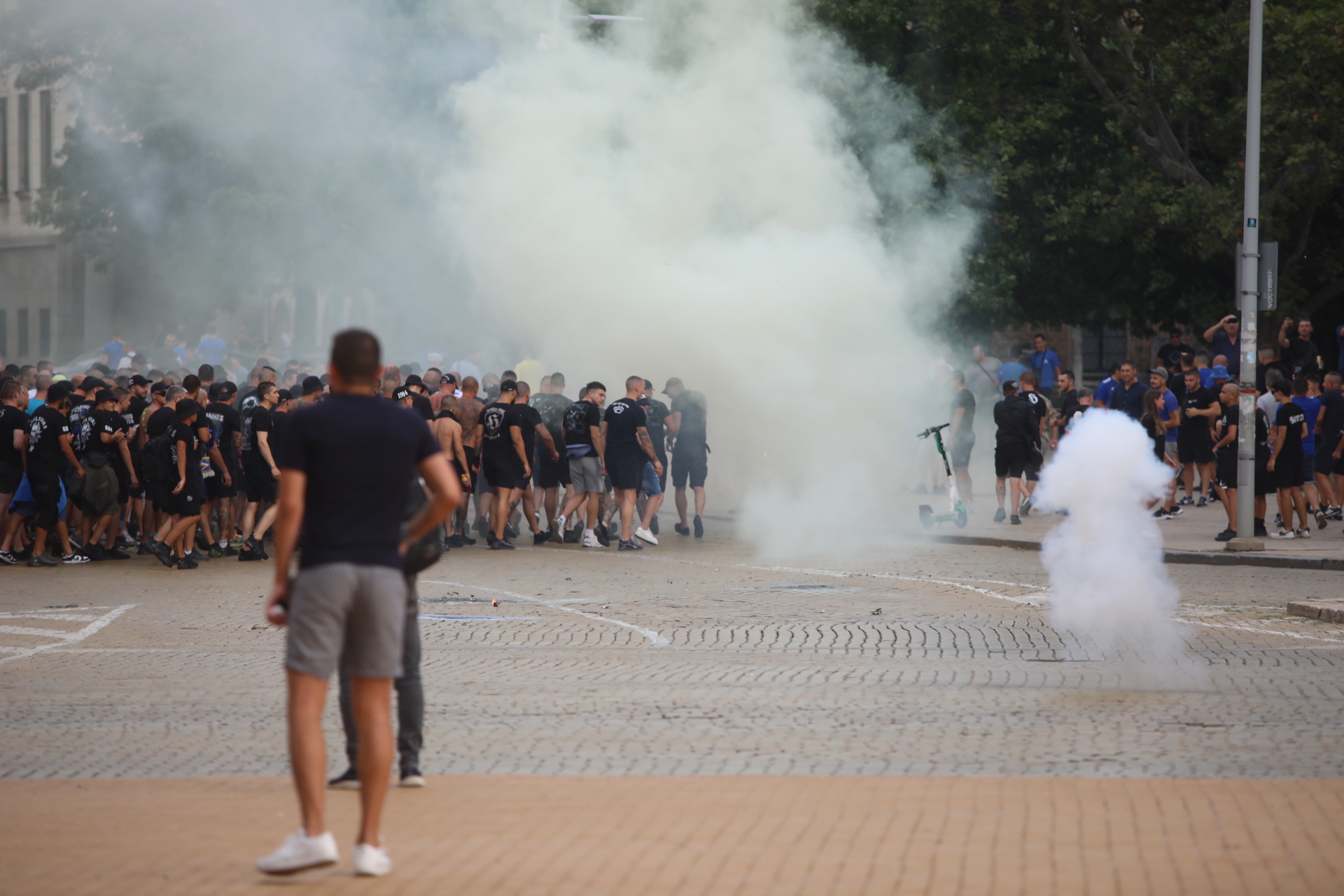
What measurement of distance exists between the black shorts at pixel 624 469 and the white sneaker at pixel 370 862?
38.0 ft

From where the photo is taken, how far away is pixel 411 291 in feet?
94.0

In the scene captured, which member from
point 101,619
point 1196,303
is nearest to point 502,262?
point 101,619

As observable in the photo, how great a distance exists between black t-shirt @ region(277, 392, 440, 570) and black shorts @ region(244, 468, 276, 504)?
1052 centimetres

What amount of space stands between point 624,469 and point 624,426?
1.50 ft

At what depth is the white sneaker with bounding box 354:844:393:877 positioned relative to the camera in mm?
4695

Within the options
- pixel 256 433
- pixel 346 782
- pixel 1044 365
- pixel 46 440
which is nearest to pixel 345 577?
pixel 346 782

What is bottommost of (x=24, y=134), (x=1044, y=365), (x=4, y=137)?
(x=1044, y=365)

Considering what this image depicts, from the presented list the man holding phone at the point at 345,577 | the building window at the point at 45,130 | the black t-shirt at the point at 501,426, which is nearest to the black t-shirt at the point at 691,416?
the black t-shirt at the point at 501,426

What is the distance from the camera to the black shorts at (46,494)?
1462 cm

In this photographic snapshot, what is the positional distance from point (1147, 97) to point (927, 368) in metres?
7.32

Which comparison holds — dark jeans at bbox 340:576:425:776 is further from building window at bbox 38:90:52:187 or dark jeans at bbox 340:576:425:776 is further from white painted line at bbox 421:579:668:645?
building window at bbox 38:90:52:187

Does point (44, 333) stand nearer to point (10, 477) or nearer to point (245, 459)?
point (10, 477)

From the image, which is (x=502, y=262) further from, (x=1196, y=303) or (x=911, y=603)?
(x=1196, y=303)

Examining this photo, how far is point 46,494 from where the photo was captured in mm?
14695
